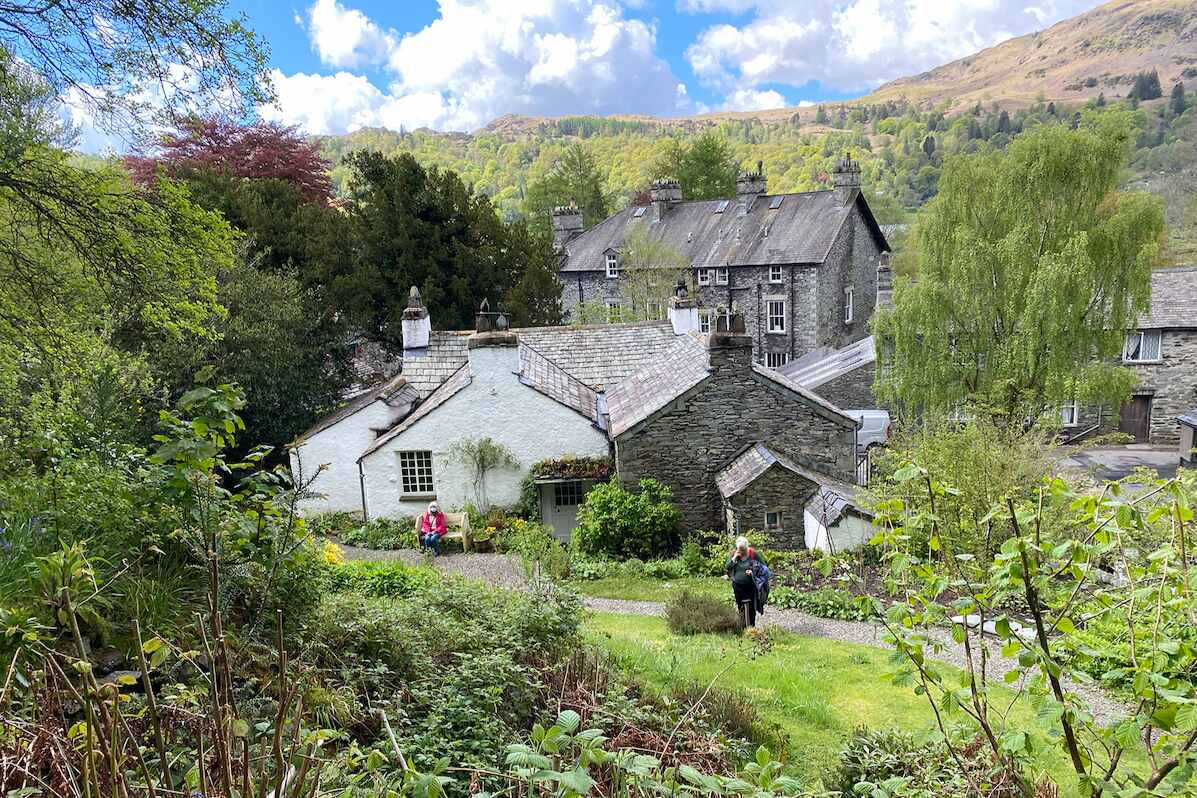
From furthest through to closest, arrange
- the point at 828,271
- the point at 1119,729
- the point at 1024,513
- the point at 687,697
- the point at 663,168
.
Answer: the point at 663,168 → the point at 828,271 → the point at 687,697 → the point at 1024,513 → the point at 1119,729

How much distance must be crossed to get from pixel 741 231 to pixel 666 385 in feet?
93.6

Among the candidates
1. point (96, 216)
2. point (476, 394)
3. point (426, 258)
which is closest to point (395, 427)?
point (476, 394)

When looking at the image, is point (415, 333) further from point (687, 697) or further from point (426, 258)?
point (687, 697)

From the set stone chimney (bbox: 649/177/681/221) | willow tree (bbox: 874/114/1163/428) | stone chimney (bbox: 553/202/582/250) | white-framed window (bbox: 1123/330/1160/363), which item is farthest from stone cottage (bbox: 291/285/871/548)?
stone chimney (bbox: 553/202/582/250)

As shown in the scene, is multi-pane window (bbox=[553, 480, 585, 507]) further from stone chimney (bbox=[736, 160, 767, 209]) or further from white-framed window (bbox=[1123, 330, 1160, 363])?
stone chimney (bbox=[736, 160, 767, 209])

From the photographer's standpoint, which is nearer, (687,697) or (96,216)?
(687,697)

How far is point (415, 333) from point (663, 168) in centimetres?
5163

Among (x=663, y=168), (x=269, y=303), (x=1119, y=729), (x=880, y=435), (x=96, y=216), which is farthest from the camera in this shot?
(x=663, y=168)

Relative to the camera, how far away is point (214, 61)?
7.97 m

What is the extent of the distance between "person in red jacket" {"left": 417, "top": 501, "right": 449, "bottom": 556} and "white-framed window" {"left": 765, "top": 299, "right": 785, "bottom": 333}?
95.3 ft

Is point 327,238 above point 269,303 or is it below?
above

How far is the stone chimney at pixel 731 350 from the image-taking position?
17.0m

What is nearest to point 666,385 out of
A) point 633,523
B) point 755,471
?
point 755,471

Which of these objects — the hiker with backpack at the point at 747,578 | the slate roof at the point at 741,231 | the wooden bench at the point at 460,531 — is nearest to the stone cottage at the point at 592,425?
the wooden bench at the point at 460,531
